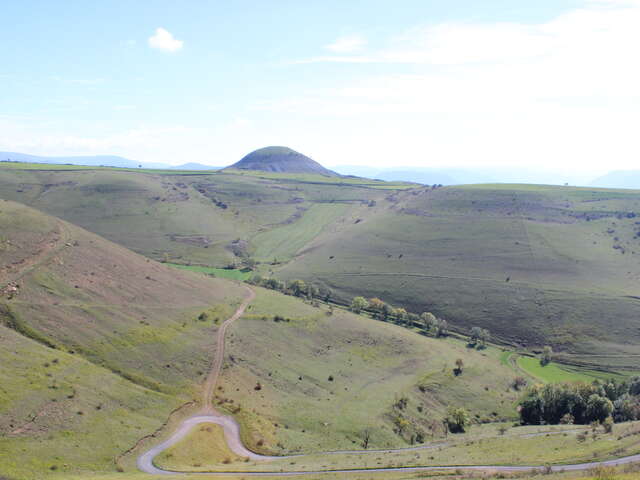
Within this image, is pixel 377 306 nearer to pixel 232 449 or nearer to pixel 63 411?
pixel 232 449

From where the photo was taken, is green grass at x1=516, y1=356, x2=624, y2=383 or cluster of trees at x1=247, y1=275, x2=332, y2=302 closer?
green grass at x1=516, y1=356, x2=624, y2=383

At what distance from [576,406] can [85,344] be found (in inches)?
3502

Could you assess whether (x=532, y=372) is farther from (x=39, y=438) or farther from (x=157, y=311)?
(x=39, y=438)

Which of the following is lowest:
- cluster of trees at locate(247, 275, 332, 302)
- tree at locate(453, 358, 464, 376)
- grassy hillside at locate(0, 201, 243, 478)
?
tree at locate(453, 358, 464, 376)

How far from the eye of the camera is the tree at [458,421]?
279ft

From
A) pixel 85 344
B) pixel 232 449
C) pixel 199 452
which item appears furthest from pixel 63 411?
pixel 232 449

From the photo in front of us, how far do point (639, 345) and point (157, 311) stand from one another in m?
129

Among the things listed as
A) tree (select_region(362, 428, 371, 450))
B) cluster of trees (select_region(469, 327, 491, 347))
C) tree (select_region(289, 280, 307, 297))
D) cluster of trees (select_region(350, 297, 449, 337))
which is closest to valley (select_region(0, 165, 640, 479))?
tree (select_region(362, 428, 371, 450))

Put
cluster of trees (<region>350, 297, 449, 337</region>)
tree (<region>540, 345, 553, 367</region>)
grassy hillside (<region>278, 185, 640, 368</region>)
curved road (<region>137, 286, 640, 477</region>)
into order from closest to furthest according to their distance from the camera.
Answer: curved road (<region>137, 286, 640, 477</region>) < tree (<region>540, 345, 553, 367</region>) < grassy hillside (<region>278, 185, 640, 368</region>) < cluster of trees (<region>350, 297, 449, 337</region>)

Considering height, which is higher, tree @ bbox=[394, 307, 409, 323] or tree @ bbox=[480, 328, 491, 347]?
tree @ bbox=[394, 307, 409, 323]

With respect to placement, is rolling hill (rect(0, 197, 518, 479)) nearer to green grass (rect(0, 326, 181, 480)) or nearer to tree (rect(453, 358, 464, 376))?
green grass (rect(0, 326, 181, 480))

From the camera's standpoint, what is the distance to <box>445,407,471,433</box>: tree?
279ft

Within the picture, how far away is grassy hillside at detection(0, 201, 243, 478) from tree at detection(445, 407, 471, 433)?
46.1 meters

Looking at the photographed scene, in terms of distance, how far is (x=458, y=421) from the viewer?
86062 mm
